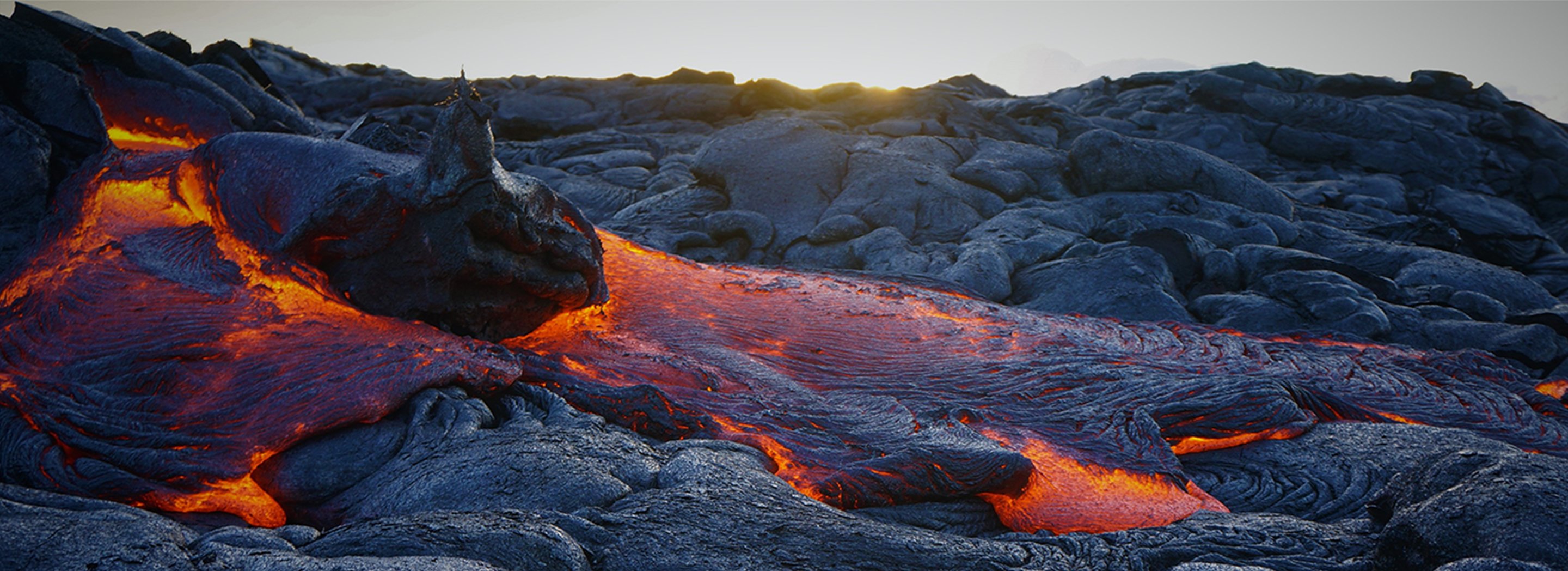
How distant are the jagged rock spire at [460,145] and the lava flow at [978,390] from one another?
1390 mm

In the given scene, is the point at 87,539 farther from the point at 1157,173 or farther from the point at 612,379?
the point at 1157,173

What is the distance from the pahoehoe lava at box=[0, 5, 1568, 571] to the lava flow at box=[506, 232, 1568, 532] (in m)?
0.03

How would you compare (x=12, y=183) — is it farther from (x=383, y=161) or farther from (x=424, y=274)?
(x=424, y=274)

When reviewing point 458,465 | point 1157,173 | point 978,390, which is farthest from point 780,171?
point 458,465

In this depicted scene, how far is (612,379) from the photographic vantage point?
6152 mm

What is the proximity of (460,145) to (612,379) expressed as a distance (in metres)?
1.97

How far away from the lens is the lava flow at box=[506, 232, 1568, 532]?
5.23 m

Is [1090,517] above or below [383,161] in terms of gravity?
below

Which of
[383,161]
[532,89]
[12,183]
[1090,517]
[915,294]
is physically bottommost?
[1090,517]

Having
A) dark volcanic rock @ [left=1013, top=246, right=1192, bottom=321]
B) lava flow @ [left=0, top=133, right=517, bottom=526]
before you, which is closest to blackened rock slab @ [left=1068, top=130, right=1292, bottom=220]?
dark volcanic rock @ [left=1013, top=246, right=1192, bottom=321]

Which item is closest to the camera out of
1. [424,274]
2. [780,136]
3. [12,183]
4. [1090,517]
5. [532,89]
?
[1090,517]

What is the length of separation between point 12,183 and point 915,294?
813 centimetres

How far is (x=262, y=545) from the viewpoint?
3.70 meters

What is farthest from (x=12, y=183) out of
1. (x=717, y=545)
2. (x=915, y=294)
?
(x=915, y=294)
